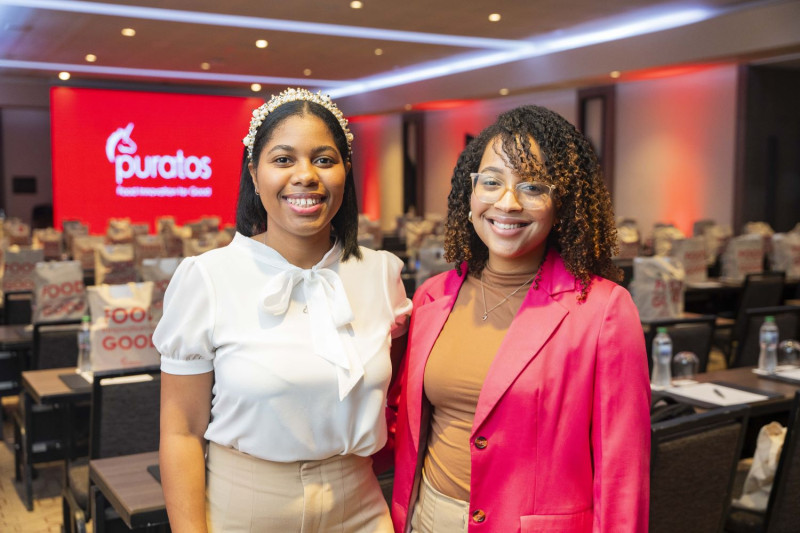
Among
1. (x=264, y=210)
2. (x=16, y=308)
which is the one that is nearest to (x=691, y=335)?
(x=264, y=210)

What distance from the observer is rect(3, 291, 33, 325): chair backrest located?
209 inches

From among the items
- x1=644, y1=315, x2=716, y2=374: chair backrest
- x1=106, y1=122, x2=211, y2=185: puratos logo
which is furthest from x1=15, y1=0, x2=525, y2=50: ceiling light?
x1=644, y1=315, x2=716, y2=374: chair backrest

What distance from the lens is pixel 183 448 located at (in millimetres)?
1489

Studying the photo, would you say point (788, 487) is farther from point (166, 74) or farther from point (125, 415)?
point (166, 74)

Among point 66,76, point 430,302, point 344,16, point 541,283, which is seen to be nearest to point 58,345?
point 430,302

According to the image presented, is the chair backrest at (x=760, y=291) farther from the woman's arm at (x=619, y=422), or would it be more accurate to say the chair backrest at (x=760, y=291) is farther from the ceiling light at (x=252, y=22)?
the ceiling light at (x=252, y=22)

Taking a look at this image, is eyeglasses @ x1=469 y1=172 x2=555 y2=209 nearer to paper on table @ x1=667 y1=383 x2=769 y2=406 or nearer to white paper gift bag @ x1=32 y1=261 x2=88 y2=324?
paper on table @ x1=667 y1=383 x2=769 y2=406

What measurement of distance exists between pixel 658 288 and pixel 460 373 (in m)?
3.40

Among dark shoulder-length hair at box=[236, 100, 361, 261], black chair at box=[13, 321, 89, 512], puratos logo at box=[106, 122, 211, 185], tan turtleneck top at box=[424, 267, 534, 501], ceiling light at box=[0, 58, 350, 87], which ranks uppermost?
ceiling light at box=[0, 58, 350, 87]

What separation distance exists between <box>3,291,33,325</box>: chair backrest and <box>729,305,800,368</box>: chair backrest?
4220 millimetres

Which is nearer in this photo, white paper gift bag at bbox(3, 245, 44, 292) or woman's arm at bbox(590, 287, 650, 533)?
woman's arm at bbox(590, 287, 650, 533)

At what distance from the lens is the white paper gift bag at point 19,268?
247 inches

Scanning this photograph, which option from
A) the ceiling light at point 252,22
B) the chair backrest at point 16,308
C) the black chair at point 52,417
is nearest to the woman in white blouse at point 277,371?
the black chair at point 52,417

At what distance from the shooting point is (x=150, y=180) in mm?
17781
